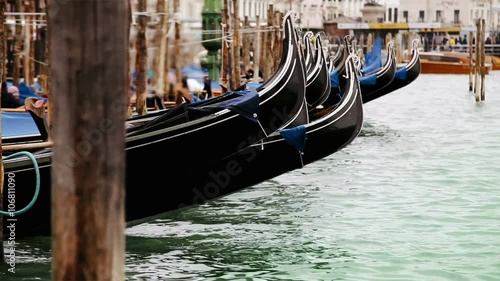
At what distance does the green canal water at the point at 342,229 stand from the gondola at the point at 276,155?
0.87 ft

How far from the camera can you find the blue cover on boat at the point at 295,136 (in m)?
6.07

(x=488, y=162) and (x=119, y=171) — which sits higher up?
(x=119, y=171)

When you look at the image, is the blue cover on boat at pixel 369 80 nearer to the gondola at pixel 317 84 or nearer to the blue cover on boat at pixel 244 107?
the gondola at pixel 317 84

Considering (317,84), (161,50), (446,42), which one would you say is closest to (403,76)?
(161,50)

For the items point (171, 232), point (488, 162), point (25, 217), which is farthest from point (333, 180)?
point (25, 217)

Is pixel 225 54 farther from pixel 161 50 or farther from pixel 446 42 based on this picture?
pixel 446 42

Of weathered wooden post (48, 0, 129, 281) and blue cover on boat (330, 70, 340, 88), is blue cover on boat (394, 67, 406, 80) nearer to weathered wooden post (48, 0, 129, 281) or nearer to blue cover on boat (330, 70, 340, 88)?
blue cover on boat (330, 70, 340, 88)

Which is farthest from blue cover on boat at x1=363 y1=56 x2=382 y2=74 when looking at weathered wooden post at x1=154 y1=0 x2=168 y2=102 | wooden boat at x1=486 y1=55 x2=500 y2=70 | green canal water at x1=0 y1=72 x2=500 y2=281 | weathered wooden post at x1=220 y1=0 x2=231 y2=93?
wooden boat at x1=486 y1=55 x2=500 y2=70

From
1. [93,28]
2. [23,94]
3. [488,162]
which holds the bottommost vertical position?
[488,162]

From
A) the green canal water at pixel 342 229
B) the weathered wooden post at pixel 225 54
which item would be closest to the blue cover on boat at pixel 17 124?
the green canal water at pixel 342 229

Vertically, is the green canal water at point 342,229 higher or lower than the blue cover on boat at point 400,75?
lower

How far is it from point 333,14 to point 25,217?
146 feet

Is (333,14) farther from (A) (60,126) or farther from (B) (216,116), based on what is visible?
(A) (60,126)

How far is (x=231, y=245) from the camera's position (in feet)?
18.1
